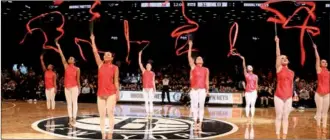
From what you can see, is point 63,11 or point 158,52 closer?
point 63,11

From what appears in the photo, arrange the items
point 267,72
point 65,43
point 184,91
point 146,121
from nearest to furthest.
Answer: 1. point 146,121
2. point 184,91
3. point 267,72
4. point 65,43

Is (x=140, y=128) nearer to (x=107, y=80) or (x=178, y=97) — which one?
(x=107, y=80)

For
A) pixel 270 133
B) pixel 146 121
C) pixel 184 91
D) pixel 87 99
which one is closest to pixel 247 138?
pixel 270 133

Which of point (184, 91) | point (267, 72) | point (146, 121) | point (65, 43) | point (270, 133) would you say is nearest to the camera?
point (270, 133)

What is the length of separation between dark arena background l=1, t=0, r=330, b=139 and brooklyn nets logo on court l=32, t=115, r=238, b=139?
6 centimetres

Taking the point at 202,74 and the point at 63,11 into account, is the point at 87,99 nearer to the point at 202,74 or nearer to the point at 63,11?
the point at 63,11

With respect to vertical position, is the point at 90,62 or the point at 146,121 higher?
the point at 90,62

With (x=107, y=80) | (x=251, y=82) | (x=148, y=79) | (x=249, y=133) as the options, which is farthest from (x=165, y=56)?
(x=107, y=80)

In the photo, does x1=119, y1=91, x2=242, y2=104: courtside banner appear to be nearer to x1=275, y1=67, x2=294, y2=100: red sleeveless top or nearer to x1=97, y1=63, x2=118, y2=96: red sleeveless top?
x1=275, y1=67, x2=294, y2=100: red sleeveless top

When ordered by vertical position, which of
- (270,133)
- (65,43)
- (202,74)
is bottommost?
(270,133)

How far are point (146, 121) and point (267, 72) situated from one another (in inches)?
547

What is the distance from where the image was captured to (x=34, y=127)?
10.8 metres

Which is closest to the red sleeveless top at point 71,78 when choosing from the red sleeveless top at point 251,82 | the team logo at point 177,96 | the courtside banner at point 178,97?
the red sleeveless top at point 251,82

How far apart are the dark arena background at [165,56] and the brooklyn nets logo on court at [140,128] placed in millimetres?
60
